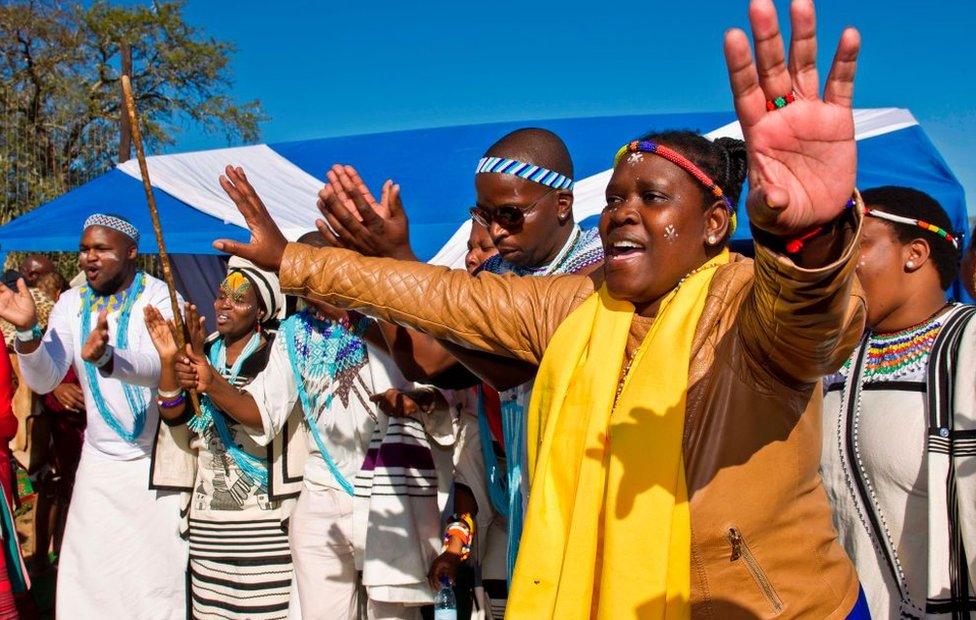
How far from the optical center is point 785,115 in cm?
127

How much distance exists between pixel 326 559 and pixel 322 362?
85 centimetres

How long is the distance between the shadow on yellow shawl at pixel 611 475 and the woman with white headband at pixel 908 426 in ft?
3.23

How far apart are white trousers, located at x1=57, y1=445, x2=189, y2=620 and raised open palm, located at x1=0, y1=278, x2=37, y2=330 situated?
80cm

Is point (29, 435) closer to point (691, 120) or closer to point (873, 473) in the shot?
point (691, 120)

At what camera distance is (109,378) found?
14.2ft

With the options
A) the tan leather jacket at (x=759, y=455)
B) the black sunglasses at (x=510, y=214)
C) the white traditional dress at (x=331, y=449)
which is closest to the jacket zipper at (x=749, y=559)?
the tan leather jacket at (x=759, y=455)

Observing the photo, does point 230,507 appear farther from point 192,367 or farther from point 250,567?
point 192,367

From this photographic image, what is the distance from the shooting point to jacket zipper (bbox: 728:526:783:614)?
1.65m

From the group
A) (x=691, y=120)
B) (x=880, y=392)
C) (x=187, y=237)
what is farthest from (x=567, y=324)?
(x=691, y=120)

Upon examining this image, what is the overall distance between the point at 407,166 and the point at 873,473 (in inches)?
193

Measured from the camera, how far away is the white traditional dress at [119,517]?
4.34 meters

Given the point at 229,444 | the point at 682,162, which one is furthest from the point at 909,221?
the point at 229,444

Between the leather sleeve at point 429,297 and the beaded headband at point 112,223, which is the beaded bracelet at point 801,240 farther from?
the beaded headband at point 112,223

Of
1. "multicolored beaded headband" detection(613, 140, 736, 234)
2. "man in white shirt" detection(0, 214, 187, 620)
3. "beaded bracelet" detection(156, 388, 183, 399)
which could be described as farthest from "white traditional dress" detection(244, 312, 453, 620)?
"multicolored beaded headband" detection(613, 140, 736, 234)
